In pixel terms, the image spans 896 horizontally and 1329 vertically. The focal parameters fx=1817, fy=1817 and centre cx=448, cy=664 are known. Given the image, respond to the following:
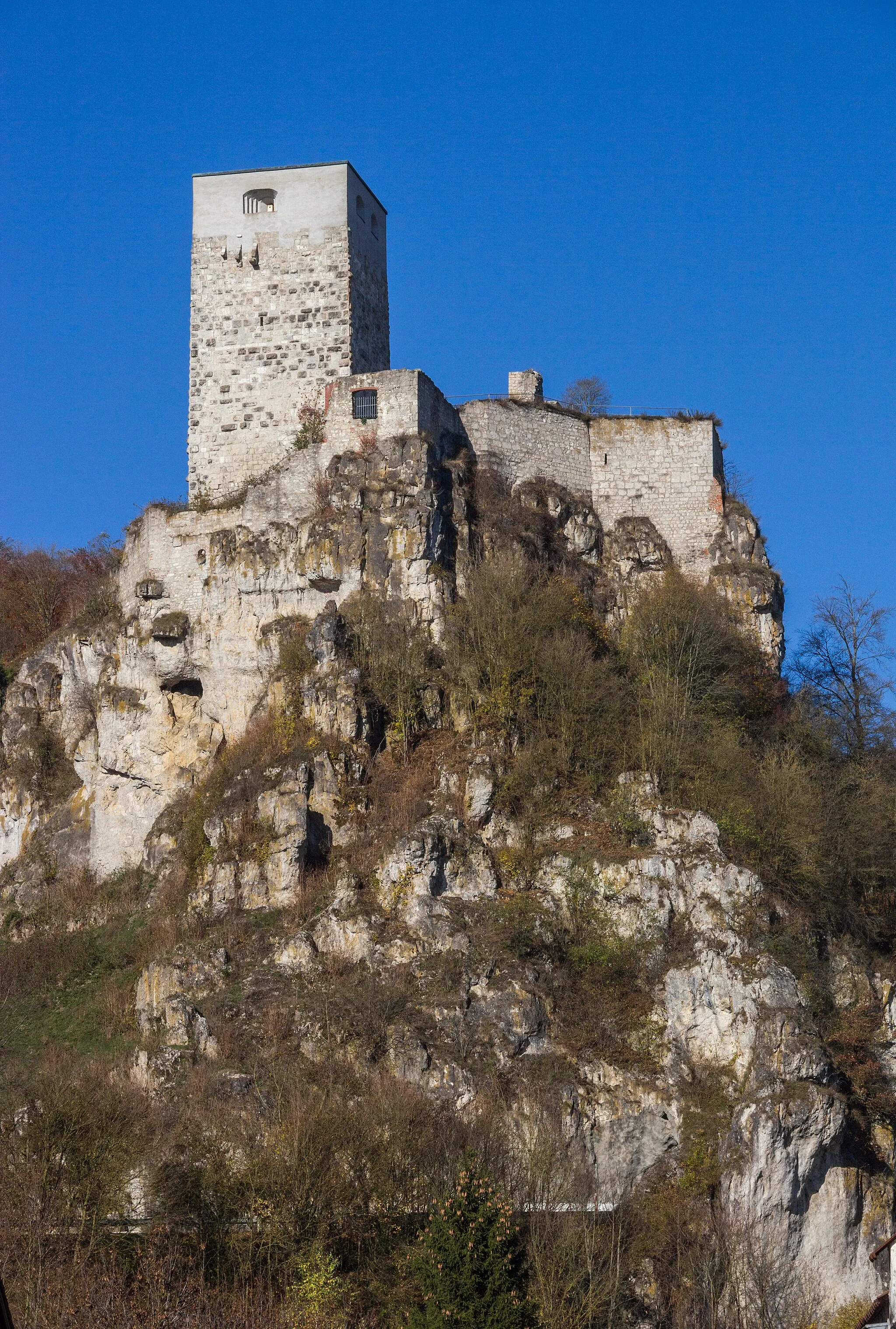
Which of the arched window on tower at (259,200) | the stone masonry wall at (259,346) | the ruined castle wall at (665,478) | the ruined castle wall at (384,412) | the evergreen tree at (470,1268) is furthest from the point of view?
the arched window on tower at (259,200)

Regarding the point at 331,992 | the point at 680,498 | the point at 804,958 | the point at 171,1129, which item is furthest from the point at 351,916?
the point at 680,498

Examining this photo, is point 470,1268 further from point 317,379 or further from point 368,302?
point 368,302

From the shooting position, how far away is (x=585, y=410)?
42406 mm

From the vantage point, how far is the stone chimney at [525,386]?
1656 inches

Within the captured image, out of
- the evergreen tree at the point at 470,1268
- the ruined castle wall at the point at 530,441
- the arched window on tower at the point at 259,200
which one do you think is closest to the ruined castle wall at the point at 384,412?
the ruined castle wall at the point at 530,441

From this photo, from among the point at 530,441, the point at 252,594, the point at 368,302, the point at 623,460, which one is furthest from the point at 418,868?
the point at 368,302

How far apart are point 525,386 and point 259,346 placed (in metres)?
6.19

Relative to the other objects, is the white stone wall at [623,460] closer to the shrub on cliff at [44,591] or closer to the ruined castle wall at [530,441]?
the ruined castle wall at [530,441]

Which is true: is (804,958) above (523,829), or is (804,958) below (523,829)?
below

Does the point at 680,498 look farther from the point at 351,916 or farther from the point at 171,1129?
the point at 171,1129

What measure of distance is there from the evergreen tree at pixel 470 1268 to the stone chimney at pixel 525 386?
68.3 ft

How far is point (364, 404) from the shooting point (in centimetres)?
3906

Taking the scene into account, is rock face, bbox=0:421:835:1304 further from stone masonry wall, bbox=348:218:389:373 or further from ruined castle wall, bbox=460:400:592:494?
stone masonry wall, bbox=348:218:389:373

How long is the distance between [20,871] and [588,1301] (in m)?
17.0
